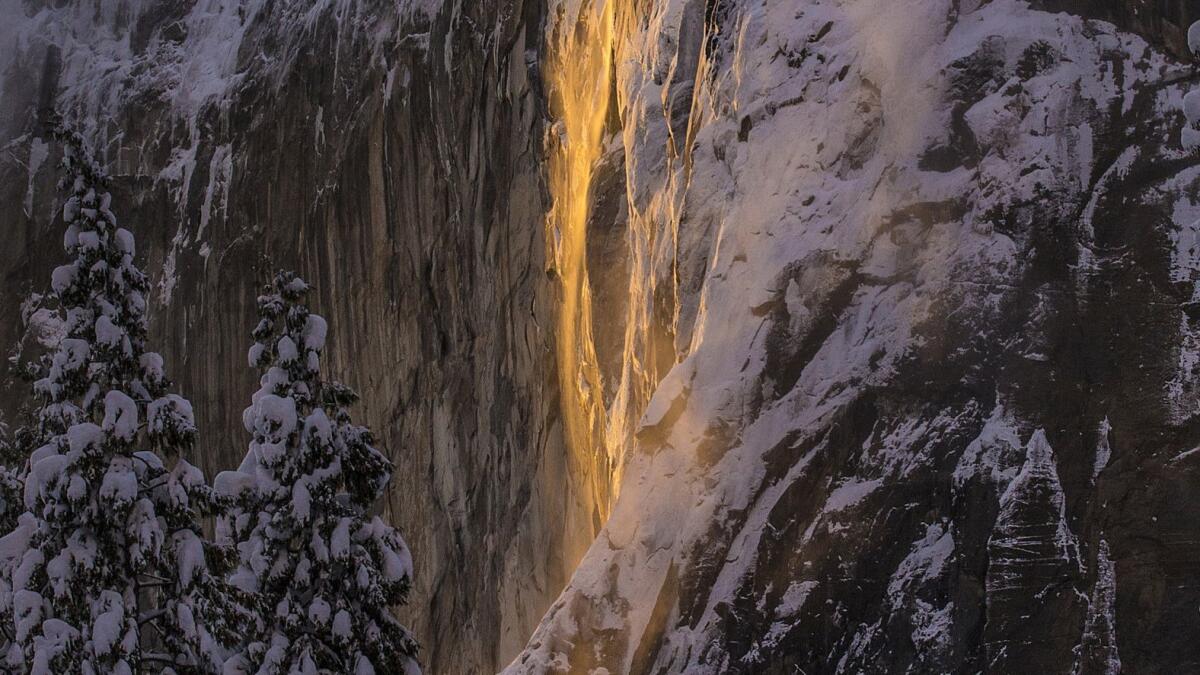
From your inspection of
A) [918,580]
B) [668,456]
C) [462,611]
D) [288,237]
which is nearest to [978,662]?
[918,580]

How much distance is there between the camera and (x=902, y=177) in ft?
50.0

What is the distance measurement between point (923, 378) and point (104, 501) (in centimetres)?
718

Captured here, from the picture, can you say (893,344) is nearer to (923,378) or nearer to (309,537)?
(923,378)

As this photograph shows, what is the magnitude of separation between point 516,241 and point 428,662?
26.4 ft

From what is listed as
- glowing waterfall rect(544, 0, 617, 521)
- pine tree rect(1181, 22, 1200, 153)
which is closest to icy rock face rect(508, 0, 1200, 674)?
pine tree rect(1181, 22, 1200, 153)

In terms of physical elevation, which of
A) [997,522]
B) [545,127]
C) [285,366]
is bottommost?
[997,522]

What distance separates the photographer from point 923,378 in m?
14.5

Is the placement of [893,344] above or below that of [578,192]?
below

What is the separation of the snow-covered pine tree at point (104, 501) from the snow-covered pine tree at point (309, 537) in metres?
0.43

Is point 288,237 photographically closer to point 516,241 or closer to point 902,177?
point 516,241

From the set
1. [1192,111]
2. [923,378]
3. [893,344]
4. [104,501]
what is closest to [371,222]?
[104,501]

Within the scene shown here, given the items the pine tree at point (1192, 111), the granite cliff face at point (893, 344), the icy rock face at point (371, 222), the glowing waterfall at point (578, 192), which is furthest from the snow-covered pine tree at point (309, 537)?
the icy rock face at point (371, 222)

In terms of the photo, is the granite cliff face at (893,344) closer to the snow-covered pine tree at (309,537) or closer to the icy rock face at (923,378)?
the icy rock face at (923,378)

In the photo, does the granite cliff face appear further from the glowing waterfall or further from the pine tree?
the glowing waterfall
